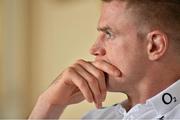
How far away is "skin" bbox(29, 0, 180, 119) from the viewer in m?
1.43

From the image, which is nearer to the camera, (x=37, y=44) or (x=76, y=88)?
(x=76, y=88)

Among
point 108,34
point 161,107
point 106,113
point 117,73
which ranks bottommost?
point 106,113

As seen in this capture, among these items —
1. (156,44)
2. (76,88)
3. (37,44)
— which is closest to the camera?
(156,44)

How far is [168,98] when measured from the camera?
1.43 metres

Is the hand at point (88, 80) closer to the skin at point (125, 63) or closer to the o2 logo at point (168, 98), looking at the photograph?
the skin at point (125, 63)

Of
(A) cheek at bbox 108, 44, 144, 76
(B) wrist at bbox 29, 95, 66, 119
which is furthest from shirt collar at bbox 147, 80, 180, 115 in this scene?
(B) wrist at bbox 29, 95, 66, 119

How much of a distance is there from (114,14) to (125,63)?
0.17 metres

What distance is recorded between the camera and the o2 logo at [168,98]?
142 cm

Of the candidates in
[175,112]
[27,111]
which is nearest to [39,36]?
[27,111]

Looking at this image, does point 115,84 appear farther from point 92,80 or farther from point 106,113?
point 106,113

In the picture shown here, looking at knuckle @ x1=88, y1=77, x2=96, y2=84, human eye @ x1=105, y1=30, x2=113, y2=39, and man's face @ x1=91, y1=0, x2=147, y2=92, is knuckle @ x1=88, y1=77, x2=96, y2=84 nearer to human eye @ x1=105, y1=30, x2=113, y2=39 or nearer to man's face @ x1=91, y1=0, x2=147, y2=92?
man's face @ x1=91, y1=0, x2=147, y2=92

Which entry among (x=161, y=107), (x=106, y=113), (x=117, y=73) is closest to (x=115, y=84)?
(x=117, y=73)

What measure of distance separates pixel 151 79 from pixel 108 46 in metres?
0.18

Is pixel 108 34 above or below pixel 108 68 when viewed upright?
above
